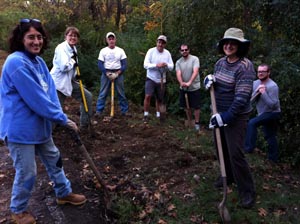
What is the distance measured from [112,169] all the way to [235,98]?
242 cm

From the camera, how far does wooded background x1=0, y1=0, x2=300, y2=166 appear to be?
708 cm

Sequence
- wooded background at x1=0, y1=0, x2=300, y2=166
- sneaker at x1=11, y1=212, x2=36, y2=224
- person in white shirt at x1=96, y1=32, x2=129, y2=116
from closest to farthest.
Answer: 1. sneaker at x1=11, y1=212, x2=36, y2=224
2. wooded background at x1=0, y1=0, x2=300, y2=166
3. person in white shirt at x1=96, y1=32, x2=129, y2=116

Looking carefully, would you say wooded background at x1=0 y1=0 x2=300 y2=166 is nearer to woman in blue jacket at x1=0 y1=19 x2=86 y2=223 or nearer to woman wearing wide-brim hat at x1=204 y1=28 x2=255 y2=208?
woman wearing wide-brim hat at x1=204 y1=28 x2=255 y2=208

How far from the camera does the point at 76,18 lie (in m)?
14.9

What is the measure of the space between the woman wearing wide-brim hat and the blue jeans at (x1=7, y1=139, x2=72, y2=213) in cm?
183

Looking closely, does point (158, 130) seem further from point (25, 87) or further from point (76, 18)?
point (76, 18)

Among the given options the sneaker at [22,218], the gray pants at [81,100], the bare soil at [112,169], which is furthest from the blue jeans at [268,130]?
the sneaker at [22,218]

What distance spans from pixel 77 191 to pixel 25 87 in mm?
1873

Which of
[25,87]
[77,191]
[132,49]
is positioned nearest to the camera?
[25,87]

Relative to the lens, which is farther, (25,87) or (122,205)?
(122,205)

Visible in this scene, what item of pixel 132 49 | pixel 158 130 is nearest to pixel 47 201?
pixel 158 130

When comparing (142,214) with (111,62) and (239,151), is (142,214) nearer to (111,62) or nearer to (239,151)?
(239,151)

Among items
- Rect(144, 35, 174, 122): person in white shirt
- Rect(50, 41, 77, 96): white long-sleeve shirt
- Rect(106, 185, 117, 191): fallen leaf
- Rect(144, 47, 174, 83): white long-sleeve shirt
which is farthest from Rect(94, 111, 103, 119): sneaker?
Rect(106, 185, 117, 191): fallen leaf

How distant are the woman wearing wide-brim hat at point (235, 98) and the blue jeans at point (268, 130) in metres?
2.16
